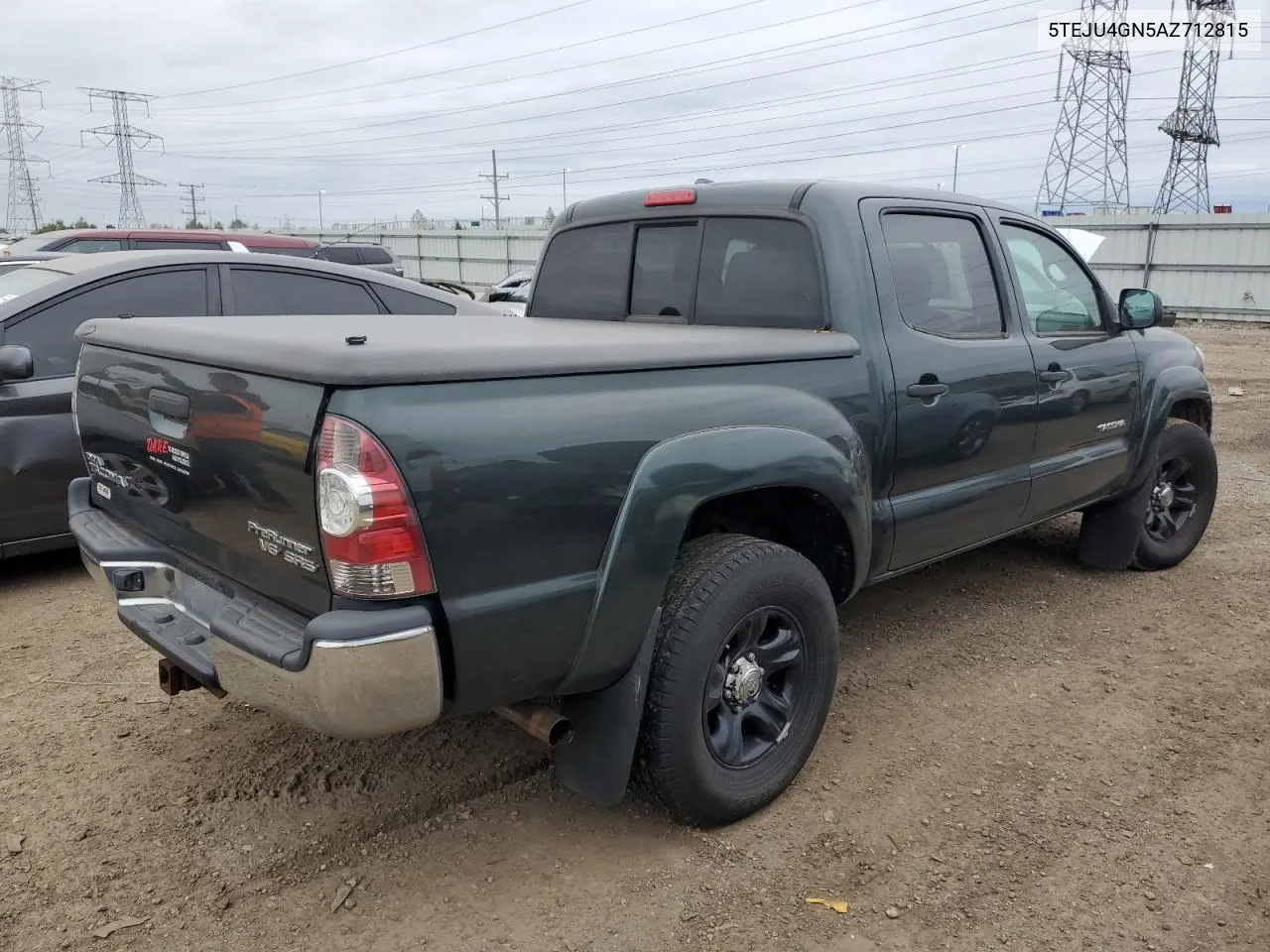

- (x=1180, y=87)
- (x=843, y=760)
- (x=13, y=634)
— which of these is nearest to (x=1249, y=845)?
(x=843, y=760)

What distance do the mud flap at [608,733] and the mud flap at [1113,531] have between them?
3.37m

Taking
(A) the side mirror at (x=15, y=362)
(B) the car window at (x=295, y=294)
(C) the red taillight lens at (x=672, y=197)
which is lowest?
(A) the side mirror at (x=15, y=362)

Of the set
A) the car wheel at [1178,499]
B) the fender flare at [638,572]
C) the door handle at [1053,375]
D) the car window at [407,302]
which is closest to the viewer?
the fender flare at [638,572]

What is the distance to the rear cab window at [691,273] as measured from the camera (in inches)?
137

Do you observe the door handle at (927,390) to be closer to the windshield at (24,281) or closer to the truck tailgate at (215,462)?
the truck tailgate at (215,462)

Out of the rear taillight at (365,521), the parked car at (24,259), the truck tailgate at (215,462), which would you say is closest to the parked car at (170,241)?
the parked car at (24,259)

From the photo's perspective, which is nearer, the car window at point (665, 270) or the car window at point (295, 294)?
the car window at point (665, 270)

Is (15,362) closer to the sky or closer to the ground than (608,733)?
closer to the sky

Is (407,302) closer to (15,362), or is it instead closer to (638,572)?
(15,362)

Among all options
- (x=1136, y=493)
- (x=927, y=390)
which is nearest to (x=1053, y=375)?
(x=927, y=390)

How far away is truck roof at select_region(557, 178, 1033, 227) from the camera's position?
3500 millimetres

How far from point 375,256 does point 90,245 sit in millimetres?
3259

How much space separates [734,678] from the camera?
2930mm

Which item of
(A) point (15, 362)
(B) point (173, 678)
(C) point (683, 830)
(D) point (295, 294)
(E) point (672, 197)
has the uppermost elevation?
(E) point (672, 197)
